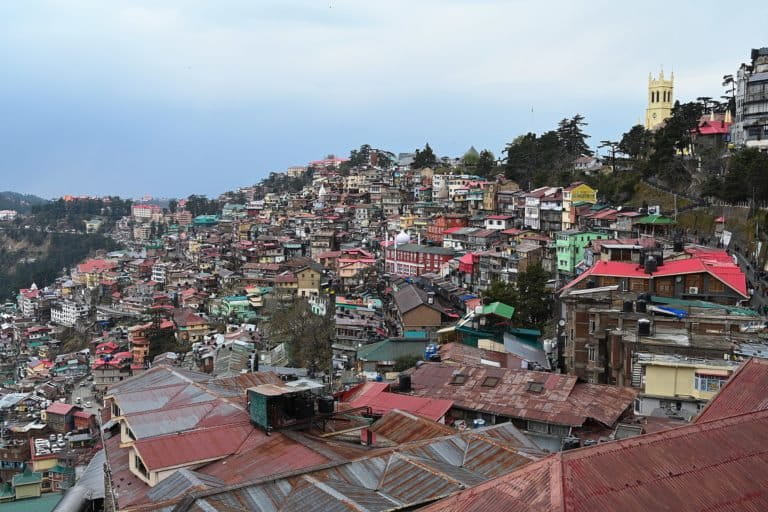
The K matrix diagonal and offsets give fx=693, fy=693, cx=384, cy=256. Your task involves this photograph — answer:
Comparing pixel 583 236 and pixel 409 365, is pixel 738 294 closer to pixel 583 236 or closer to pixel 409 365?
pixel 409 365

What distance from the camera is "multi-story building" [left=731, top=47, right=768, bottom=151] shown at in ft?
146

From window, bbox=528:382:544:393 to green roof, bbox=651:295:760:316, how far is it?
26.8ft

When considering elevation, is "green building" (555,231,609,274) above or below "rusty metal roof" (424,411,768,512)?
below

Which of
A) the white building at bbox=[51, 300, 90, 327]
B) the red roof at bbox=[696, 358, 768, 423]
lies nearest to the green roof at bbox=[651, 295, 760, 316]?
the red roof at bbox=[696, 358, 768, 423]

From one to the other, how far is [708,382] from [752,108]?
3575cm

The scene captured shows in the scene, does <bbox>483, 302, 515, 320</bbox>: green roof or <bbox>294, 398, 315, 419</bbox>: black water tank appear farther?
<bbox>483, 302, 515, 320</bbox>: green roof

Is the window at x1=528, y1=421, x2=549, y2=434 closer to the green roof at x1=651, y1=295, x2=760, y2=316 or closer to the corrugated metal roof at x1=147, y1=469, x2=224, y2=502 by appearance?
the corrugated metal roof at x1=147, y1=469, x2=224, y2=502

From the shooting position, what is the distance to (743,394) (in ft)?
36.6

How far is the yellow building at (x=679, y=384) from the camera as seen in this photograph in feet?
57.8

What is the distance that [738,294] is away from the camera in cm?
2636

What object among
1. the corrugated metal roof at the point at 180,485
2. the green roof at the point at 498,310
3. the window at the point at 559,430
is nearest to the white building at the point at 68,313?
the green roof at the point at 498,310

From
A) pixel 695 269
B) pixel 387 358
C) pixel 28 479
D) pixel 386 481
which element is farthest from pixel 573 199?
A: pixel 386 481

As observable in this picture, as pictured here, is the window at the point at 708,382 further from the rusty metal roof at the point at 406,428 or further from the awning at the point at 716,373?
the rusty metal roof at the point at 406,428

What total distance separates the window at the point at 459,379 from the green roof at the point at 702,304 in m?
8.86
